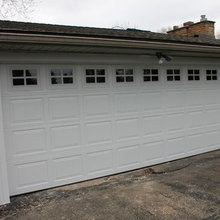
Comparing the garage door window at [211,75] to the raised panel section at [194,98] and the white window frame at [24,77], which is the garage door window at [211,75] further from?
the white window frame at [24,77]

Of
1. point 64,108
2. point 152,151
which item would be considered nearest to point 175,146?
point 152,151

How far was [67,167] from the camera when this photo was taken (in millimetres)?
4527

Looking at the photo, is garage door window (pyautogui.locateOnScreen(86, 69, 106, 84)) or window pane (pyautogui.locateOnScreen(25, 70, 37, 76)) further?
garage door window (pyautogui.locateOnScreen(86, 69, 106, 84))

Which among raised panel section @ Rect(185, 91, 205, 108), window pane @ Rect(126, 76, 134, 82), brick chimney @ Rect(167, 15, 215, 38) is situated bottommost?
raised panel section @ Rect(185, 91, 205, 108)

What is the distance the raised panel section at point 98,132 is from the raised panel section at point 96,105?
0.20 metres

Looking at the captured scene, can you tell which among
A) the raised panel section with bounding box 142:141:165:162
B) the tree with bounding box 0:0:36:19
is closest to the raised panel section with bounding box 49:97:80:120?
the raised panel section with bounding box 142:141:165:162

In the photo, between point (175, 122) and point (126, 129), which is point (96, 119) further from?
point (175, 122)

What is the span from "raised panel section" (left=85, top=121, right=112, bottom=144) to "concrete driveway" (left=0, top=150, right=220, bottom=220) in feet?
2.55

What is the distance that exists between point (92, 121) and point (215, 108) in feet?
12.0

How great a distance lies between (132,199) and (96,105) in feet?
6.15

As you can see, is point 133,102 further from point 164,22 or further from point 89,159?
point 164,22

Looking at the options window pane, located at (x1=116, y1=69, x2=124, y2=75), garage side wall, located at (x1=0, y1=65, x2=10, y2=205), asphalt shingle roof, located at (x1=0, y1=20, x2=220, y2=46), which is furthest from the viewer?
window pane, located at (x1=116, y1=69, x2=124, y2=75)

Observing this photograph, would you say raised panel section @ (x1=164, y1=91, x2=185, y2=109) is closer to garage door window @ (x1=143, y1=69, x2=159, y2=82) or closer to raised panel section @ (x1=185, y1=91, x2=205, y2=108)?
raised panel section @ (x1=185, y1=91, x2=205, y2=108)

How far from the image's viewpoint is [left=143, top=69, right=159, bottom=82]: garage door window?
5309mm
